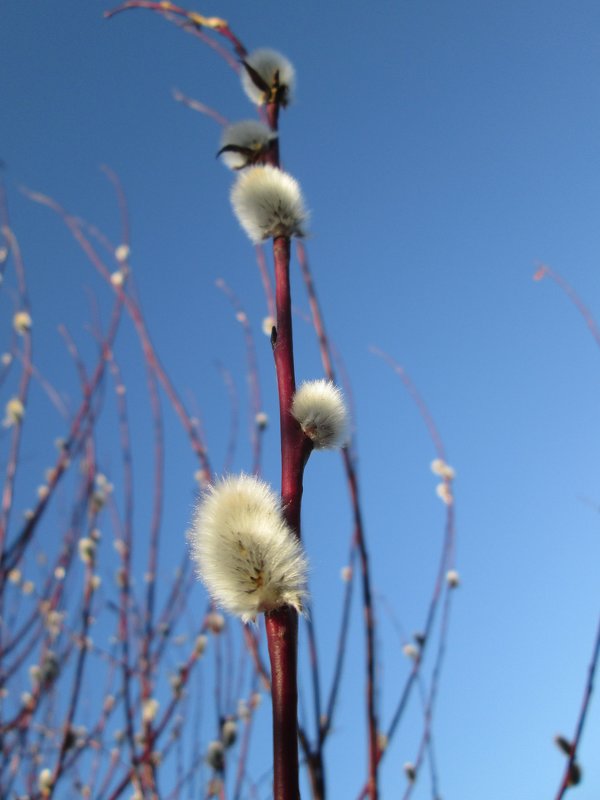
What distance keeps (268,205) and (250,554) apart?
0.44m

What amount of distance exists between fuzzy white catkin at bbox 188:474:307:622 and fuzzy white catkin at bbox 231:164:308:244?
1.18 feet

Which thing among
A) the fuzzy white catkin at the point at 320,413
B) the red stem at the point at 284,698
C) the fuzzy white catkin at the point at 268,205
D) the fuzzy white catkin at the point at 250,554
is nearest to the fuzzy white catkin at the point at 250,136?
the fuzzy white catkin at the point at 268,205

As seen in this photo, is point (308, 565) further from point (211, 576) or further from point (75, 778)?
point (75, 778)

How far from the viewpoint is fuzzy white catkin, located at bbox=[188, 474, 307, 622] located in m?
0.55

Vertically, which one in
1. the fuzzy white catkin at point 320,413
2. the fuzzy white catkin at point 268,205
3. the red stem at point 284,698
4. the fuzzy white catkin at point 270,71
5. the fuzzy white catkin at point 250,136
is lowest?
the red stem at point 284,698

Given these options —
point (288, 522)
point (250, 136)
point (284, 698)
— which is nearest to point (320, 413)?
point (288, 522)

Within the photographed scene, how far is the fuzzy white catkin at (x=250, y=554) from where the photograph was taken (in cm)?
55

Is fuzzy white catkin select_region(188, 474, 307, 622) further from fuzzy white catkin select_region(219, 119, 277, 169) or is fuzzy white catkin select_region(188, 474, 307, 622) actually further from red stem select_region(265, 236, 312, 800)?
fuzzy white catkin select_region(219, 119, 277, 169)

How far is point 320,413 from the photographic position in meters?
0.62

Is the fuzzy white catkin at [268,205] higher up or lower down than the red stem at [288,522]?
higher up

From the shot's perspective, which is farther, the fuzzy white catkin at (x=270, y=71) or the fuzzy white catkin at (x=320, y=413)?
the fuzzy white catkin at (x=270, y=71)

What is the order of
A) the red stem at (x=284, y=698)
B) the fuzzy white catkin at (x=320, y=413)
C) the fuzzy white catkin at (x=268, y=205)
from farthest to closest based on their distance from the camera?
the fuzzy white catkin at (x=268, y=205) < the fuzzy white catkin at (x=320, y=413) < the red stem at (x=284, y=698)

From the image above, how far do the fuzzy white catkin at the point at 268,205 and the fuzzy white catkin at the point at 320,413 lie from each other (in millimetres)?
249

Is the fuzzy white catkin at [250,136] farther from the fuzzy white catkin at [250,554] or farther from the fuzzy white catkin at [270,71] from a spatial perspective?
the fuzzy white catkin at [250,554]
